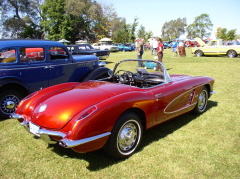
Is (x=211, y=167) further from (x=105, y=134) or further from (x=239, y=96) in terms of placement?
(x=239, y=96)

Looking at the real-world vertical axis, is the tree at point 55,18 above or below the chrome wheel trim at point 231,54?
above

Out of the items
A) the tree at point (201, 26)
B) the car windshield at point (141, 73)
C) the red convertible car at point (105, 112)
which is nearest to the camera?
the red convertible car at point (105, 112)

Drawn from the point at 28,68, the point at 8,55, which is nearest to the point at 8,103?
the point at 28,68

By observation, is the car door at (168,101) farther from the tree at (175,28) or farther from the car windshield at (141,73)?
the tree at (175,28)

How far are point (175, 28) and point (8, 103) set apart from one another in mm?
103004

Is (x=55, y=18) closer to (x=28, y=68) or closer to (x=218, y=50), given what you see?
(x=218, y=50)

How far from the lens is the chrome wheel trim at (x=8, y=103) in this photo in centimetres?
457

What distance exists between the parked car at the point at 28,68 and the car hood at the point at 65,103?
73.5 inches

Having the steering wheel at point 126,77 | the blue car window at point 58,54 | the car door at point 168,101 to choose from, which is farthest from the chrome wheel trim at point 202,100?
the blue car window at point 58,54

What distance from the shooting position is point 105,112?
8.29ft

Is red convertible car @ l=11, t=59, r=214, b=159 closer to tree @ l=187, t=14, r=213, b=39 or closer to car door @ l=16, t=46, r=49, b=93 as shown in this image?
car door @ l=16, t=46, r=49, b=93

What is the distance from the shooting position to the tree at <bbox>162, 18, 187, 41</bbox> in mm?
97750

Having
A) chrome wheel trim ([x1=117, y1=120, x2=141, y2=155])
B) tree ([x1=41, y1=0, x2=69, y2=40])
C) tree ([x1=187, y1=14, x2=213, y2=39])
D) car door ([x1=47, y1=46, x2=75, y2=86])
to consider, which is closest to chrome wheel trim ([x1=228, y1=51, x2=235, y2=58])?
car door ([x1=47, y1=46, x2=75, y2=86])

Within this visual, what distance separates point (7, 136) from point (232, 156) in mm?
3770
